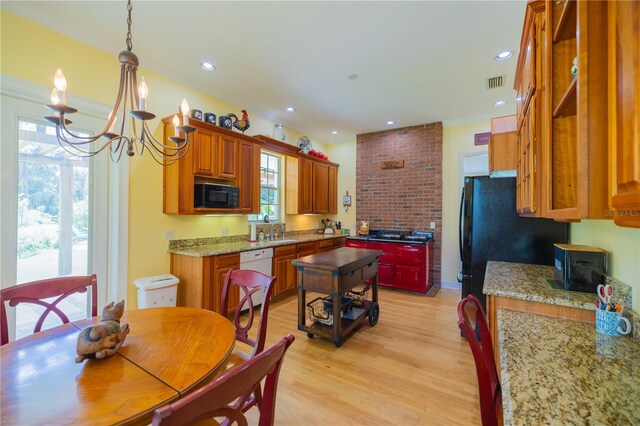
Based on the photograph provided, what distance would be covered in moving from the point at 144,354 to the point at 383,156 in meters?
5.22

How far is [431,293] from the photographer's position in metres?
4.61

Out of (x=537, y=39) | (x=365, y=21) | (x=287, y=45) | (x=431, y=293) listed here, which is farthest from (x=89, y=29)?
(x=431, y=293)

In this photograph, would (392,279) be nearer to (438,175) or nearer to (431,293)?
(431,293)

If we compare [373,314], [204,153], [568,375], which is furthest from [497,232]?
[204,153]

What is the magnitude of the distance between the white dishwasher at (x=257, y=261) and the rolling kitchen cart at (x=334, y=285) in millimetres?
823

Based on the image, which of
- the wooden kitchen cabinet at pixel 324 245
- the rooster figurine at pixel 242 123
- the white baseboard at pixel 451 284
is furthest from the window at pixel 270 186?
the white baseboard at pixel 451 284

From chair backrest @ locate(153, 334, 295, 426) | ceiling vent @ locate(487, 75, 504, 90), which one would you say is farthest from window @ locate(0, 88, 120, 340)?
ceiling vent @ locate(487, 75, 504, 90)

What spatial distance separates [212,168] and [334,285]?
6.88 ft

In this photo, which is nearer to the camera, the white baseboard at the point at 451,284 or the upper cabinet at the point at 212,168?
the upper cabinet at the point at 212,168

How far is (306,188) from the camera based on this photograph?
526cm

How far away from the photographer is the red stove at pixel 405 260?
457 cm

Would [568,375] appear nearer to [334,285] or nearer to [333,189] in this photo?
[334,285]

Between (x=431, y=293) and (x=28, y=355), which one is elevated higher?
(x=28, y=355)

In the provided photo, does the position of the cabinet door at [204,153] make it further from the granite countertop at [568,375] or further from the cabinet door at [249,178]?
the granite countertop at [568,375]
